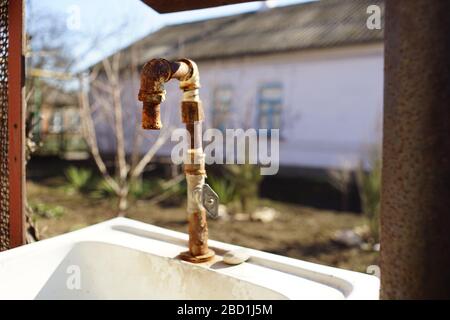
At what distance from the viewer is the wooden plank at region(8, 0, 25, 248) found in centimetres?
182

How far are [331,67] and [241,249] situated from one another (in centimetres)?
920

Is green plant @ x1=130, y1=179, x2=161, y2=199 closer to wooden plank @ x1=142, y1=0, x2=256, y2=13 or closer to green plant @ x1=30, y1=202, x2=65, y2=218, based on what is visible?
green plant @ x1=30, y1=202, x2=65, y2=218

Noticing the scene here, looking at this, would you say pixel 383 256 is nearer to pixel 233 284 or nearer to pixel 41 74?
pixel 233 284

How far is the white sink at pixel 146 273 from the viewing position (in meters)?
1.37

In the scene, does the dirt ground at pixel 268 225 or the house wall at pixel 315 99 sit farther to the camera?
the house wall at pixel 315 99

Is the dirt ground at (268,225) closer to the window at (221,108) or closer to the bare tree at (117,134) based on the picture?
the bare tree at (117,134)

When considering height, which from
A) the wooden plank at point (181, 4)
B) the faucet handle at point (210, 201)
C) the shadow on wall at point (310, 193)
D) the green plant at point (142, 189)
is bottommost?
the shadow on wall at point (310, 193)

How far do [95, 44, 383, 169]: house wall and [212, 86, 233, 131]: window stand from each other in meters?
0.17

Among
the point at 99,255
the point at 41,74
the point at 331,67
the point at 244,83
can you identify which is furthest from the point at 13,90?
the point at 244,83

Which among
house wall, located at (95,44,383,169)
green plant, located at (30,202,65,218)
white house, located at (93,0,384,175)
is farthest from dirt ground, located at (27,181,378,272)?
house wall, located at (95,44,383,169)

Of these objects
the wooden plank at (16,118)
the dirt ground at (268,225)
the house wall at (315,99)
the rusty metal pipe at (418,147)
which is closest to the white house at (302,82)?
the house wall at (315,99)

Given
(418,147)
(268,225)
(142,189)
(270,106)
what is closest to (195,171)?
(418,147)

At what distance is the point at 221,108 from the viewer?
933cm

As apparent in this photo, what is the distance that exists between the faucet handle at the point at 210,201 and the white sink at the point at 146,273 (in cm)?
21
